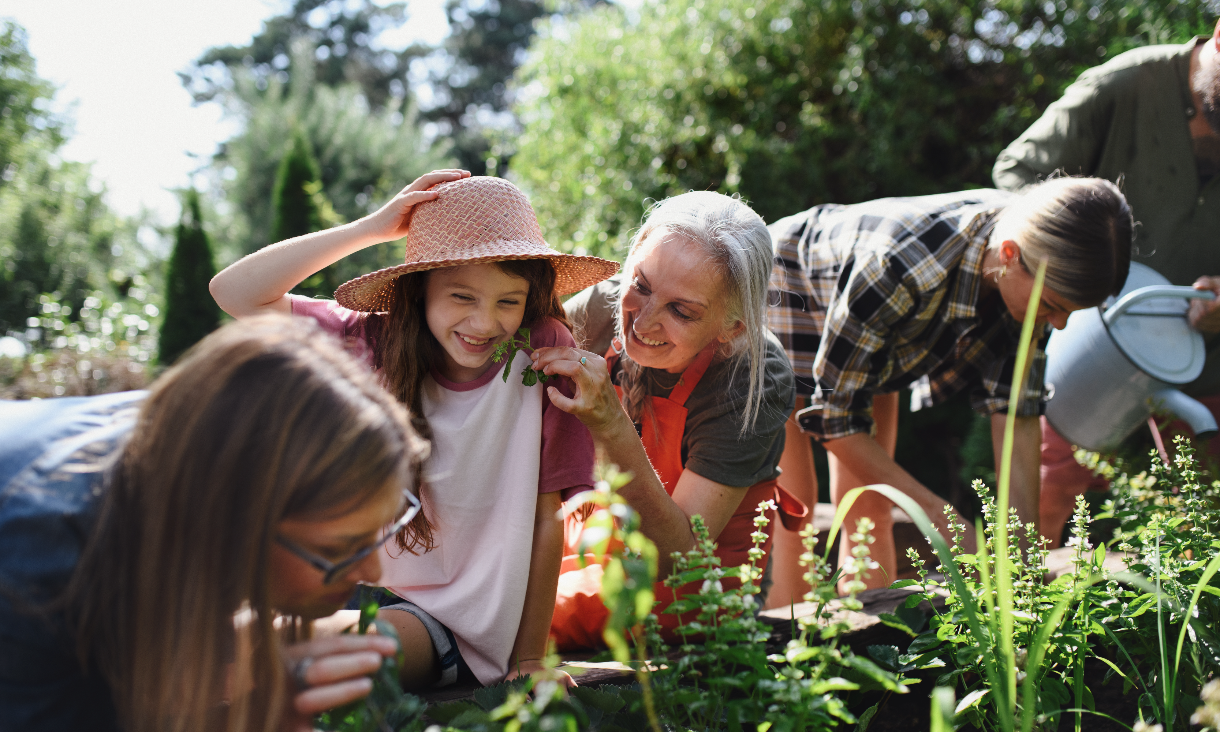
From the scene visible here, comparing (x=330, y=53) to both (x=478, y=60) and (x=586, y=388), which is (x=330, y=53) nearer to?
(x=478, y=60)

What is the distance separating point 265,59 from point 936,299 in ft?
75.6

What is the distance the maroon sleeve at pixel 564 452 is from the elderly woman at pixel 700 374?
0.11m

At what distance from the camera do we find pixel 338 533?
3.16 ft

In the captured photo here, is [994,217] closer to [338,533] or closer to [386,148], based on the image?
[338,533]

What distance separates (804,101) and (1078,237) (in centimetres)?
312

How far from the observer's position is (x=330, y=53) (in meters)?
22.6

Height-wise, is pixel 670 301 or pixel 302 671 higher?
pixel 670 301

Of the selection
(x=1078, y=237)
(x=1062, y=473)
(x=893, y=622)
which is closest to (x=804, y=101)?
(x=1062, y=473)

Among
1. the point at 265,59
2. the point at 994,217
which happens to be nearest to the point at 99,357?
the point at 994,217

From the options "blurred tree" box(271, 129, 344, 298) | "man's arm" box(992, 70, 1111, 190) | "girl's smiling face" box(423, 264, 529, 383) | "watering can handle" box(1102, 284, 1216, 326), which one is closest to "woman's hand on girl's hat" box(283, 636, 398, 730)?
"girl's smiling face" box(423, 264, 529, 383)

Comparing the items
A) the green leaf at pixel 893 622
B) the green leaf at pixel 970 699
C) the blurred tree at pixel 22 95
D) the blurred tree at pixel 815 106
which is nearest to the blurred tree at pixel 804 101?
the blurred tree at pixel 815 106

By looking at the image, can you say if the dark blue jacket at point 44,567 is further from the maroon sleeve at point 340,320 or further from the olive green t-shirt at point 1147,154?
the olive green t-shirt at point 1147,154

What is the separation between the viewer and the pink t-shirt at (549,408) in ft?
5.70

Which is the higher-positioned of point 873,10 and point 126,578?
point 873,10
